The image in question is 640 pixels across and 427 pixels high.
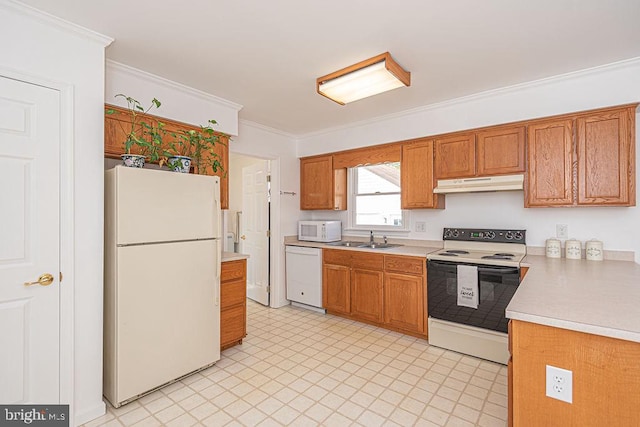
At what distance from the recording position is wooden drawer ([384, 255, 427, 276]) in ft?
10.5

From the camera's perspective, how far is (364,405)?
214 cm

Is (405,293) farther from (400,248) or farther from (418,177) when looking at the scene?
(418,177)

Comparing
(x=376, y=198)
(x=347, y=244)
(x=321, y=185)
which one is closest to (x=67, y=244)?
(x=347, y=244)

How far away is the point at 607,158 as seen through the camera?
8.18 ft

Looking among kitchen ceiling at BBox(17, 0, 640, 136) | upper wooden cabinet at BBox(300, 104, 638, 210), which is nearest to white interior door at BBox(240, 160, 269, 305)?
kitchen ceiling at BBox(17, 0, 640, 136)

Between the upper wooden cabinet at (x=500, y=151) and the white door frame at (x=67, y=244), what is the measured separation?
3.42 meters

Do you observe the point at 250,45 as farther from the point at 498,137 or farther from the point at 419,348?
the point at 419,348

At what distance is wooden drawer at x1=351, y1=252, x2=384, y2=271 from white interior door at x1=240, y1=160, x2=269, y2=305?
1388 millimetres

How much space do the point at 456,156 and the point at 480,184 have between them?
0.41 metres

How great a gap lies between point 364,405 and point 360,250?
1788mm

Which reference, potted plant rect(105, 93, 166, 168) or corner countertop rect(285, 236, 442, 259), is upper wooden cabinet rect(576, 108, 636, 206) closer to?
corner countertop rect(285, 236, 442, 259)

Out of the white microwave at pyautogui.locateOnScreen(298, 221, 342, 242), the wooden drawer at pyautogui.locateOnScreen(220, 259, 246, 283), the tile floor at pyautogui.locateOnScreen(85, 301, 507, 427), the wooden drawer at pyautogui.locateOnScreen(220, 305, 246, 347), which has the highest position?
the white microwave at pyautogui.locateOnScreen(298, 221, 342, 242)

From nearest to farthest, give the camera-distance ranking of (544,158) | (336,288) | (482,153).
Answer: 1. (544,158)
2. (482,153)
3. (336,288)

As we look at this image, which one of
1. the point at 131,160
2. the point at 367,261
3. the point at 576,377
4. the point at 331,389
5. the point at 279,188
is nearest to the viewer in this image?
the point at 576,377
